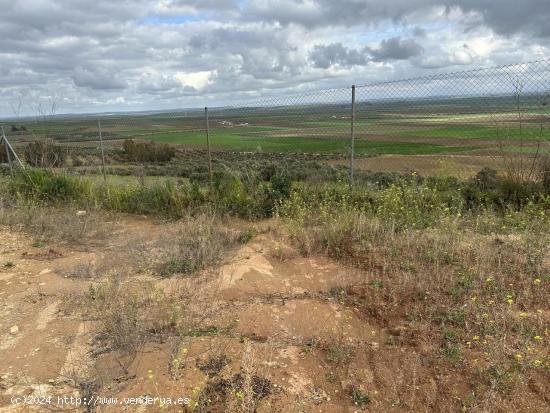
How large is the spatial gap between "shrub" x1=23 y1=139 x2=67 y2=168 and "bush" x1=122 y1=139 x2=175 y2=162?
413 cm

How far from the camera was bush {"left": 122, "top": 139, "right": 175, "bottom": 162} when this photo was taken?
1558 cm

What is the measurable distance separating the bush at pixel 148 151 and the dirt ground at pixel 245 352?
425 inches

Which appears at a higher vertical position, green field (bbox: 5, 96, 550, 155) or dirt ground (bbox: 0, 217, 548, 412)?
green field (bbox: 5, 96, 550, 155)

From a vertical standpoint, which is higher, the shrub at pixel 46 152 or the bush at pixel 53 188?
the shrub at pixel 46 152

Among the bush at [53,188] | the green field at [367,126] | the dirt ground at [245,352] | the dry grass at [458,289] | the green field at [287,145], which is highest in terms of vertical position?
the green field at [367,126]

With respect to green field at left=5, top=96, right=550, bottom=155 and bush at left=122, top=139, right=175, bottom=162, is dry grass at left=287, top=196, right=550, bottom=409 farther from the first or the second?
bush at left=122, top=139, right=175, bottom=162

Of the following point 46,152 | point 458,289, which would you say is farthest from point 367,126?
point 46,152

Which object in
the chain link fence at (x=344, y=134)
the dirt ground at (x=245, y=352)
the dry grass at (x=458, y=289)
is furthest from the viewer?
the chain link fence at (x=344, y=134)

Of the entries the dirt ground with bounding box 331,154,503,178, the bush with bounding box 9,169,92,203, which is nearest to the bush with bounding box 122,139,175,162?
the bush with bounding box 9,169,92,203

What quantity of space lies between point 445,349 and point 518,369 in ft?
1.65

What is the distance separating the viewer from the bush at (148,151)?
15584 millimetres

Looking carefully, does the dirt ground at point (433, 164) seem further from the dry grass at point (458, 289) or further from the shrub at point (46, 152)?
the shrub at point (46, 152)

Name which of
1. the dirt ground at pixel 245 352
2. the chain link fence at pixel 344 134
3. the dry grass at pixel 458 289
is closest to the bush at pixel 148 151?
the chain link fence at pixel 344 134

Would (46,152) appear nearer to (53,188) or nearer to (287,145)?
(53,188)
